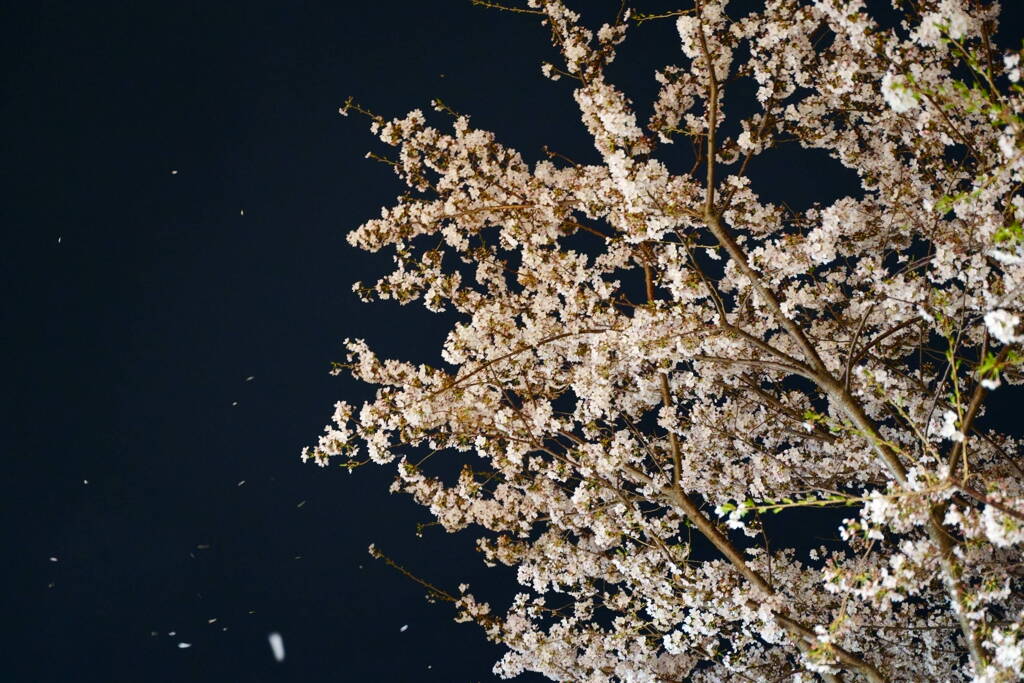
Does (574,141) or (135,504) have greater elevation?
(574,141)

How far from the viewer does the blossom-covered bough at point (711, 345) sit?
2.86 m

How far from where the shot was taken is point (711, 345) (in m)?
3.03

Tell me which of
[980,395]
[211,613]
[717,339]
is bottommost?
[980,395]

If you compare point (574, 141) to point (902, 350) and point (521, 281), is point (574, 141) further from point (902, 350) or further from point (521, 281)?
point (902, 350)

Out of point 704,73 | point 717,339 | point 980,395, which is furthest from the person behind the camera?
point 704,73

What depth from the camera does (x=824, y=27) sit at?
347 cm

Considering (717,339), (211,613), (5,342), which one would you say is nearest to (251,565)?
(211,613)

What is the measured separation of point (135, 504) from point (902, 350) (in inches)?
175

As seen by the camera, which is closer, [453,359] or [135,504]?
[453,359]

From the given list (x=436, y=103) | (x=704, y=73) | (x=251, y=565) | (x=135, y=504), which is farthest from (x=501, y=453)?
(x=135, y=504)

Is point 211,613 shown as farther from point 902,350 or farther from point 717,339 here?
point 902,350

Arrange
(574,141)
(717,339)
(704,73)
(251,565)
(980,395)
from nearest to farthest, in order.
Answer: (980,395) < (717,339) < (704,73) < (574,141) < (251,565)

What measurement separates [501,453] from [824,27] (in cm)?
231

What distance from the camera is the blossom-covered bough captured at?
286 centimetres
